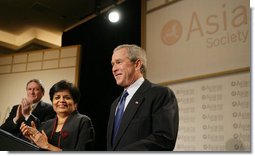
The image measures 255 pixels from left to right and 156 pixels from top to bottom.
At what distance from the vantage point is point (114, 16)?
5.58 ft

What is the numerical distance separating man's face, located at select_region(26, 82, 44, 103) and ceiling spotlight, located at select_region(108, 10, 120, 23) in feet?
1.60

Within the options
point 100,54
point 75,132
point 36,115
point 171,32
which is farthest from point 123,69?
point 36,115

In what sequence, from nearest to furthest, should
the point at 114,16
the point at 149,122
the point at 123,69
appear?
1. the point at 149,122
2. the point at 123,69
3. the point at 114,16

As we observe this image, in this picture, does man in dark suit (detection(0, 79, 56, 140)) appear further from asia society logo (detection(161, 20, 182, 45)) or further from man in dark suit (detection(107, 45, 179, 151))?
asia society logo (detection(161, 20, 182, 45))

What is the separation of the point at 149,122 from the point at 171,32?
0.43 meters

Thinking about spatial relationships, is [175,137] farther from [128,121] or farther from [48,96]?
[48,96]

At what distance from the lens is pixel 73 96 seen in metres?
1.65

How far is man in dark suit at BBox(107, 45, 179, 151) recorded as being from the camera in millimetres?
1468

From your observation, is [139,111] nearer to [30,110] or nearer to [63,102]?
[63,102]

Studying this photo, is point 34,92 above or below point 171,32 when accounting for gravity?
below

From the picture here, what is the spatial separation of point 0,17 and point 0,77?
32 centimetres

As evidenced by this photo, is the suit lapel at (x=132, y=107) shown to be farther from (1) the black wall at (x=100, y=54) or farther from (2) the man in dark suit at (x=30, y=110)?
A: (2) the man in dark suit at (x=30, y=110)

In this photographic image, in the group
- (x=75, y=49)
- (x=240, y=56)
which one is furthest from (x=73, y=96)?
(x=240, y=56)

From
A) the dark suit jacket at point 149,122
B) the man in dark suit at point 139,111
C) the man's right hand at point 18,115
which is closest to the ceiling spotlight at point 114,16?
the man in dark suit at point 139,111
